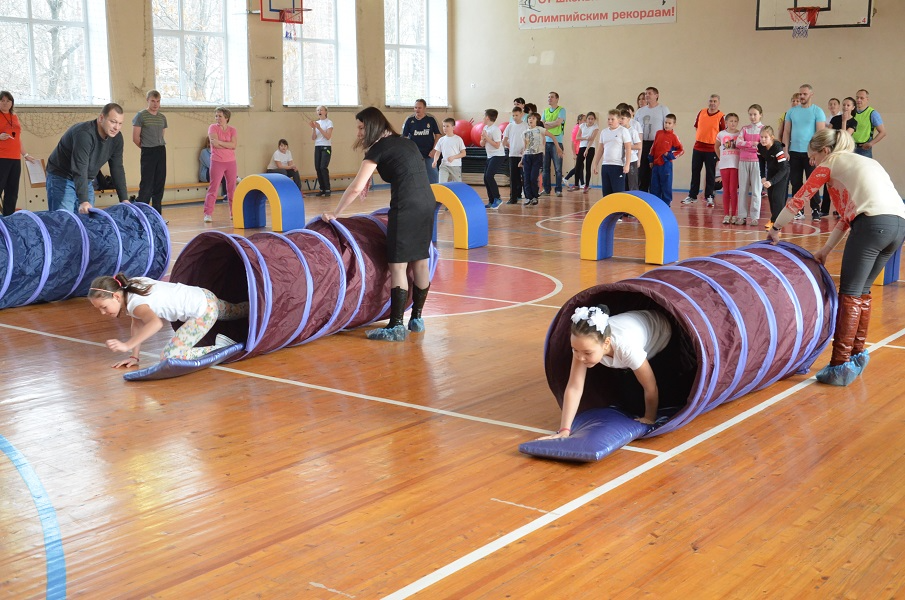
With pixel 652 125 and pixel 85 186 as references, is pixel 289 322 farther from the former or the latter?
pixel 652 125

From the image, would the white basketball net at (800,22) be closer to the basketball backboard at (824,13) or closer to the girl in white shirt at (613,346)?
the basketball backboard at (824,13)

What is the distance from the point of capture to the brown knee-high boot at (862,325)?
630 cm

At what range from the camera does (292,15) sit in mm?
19578

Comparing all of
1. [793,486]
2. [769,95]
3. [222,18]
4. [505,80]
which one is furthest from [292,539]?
[505,80]

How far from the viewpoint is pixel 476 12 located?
2398cm

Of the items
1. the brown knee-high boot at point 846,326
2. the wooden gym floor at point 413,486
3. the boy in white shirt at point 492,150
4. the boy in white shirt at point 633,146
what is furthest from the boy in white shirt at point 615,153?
the brown knee-high boot at point 846,326

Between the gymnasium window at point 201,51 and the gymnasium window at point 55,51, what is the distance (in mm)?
1163

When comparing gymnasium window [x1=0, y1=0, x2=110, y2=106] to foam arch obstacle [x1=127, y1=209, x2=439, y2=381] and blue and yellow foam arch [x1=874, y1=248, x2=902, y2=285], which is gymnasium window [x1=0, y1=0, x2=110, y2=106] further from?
blue and yellow foam arch [x1=874, y1=248, x2=902, y2=285]

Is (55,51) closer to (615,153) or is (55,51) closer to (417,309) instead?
(615,153)

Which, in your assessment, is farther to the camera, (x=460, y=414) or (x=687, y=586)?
(x=460, y=414)

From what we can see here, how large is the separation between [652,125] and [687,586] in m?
14.7

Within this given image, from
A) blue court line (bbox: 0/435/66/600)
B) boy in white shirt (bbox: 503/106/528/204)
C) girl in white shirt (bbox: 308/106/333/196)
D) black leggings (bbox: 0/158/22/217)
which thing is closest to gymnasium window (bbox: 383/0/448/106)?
girl in white shirt (bbox: 308/106/333/196)

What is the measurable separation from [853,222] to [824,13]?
579 inches

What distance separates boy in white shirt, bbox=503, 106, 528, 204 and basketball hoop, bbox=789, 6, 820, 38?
6151mm
